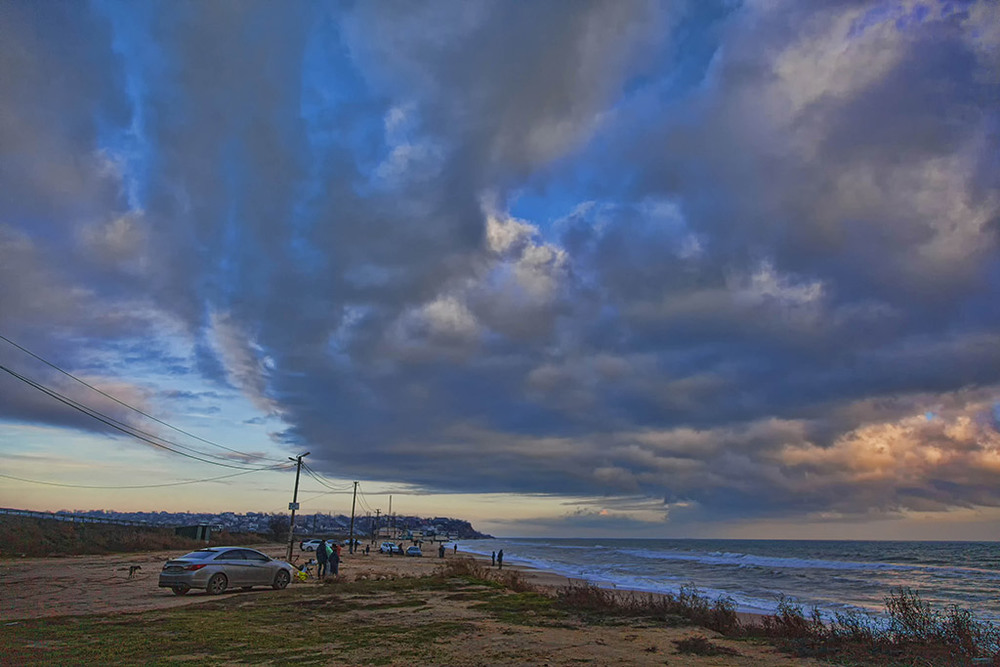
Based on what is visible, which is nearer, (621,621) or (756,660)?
(756,660)

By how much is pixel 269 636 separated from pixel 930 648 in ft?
43.5

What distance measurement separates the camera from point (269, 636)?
Result: 41.8 ft

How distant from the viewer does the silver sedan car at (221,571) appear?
2081cm

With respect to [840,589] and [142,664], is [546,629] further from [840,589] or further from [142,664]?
[840,589]

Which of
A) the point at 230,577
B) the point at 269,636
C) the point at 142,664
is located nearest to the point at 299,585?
the point at 230,577

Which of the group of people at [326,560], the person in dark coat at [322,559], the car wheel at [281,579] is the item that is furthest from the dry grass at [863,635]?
the person in dark coat at [322,559]

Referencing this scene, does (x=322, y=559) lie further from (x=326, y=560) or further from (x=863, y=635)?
(x=863, y=635)

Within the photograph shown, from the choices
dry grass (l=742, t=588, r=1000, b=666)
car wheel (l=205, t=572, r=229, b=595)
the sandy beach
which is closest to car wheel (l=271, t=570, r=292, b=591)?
the sandy beach

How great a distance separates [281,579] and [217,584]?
271 centimetres

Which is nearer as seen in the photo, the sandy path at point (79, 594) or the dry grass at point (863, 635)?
the dry grass at point (863, 635)

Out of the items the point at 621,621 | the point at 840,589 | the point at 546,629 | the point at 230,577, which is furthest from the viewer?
the point at 840,589

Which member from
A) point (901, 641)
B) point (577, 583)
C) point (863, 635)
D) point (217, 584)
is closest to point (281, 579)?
point (217, 584)

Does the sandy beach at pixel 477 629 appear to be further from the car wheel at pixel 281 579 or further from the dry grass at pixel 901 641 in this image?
the dry grass at pixel 901 641

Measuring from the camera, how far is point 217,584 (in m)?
21.3
